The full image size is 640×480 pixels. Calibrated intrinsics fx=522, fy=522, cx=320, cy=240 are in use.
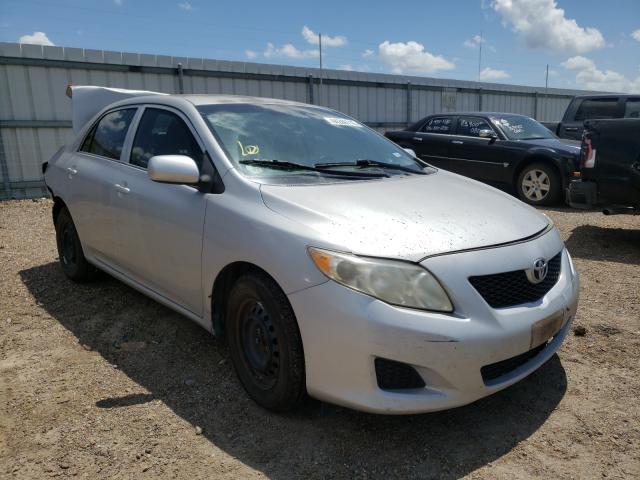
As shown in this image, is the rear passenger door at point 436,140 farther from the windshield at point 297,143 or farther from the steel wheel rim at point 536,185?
the windshield at point 297,143

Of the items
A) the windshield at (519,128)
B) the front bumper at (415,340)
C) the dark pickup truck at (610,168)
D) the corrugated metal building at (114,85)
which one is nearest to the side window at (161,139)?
the front bumper at (415,340)

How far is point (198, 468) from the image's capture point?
2.31m

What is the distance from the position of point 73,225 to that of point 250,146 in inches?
87.4

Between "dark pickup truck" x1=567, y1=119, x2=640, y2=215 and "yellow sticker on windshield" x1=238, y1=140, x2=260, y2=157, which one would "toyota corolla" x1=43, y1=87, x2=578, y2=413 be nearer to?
"yellow sticker on windshield" x1=238, y1=140, x2=260, y2=157

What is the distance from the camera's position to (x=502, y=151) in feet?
29.9

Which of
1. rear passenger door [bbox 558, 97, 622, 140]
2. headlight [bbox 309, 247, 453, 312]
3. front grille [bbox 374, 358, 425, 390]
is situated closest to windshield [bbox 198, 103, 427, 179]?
headlight [bbox 309, 247, 453, 312]

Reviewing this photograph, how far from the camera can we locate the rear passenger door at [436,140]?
10.0 metres

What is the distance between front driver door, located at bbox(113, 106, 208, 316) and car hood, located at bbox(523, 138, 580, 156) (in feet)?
23.0

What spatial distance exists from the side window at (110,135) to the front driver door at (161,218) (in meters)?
0.23

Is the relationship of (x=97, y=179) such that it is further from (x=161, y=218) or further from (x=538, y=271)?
(x=538, y=271)

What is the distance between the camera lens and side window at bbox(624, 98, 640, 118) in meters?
9.96

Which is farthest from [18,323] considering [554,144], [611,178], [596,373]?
[554,144]

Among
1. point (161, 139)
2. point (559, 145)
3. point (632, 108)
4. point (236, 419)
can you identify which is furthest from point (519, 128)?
point (236, 419)

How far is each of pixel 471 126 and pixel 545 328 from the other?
26.1 feet
